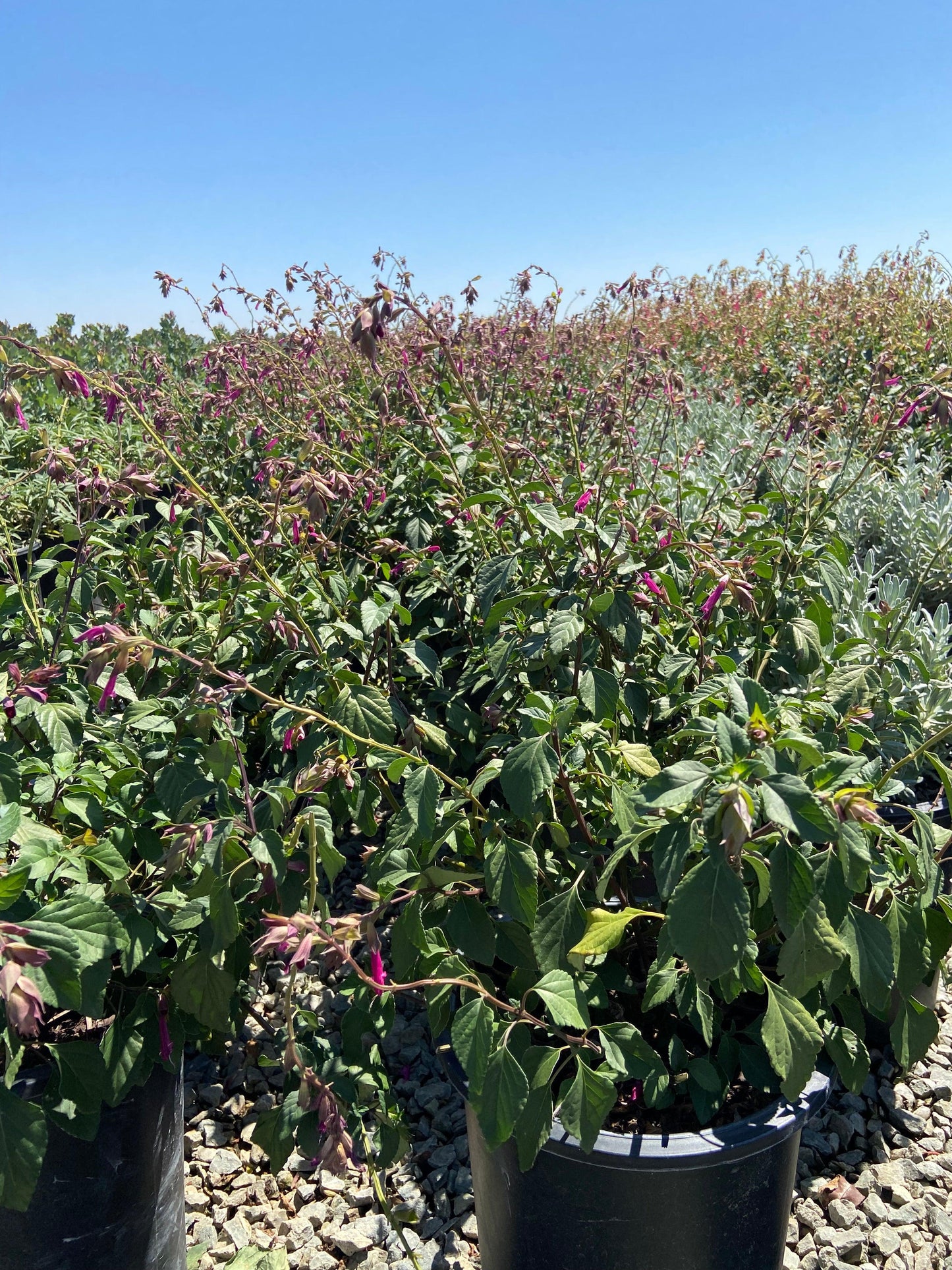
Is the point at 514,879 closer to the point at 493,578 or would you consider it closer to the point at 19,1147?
the point at 493,578

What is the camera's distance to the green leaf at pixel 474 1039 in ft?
4.03

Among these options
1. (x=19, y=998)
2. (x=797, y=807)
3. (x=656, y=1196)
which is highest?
(x=797, y=807)

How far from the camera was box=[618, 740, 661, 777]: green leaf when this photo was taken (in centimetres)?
146

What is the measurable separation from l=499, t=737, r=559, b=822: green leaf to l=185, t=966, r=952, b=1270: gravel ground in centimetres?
120

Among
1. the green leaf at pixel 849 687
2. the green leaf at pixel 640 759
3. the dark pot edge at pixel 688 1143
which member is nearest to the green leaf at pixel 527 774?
the green leaf at pixel 640 759

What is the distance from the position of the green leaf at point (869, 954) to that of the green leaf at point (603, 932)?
27 centimetres

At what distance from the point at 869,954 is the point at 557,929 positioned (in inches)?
17.7

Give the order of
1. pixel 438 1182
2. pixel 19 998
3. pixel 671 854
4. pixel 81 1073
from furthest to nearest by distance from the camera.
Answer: pixel 438 1182 < pixel 81 1073 < pixel 671 854 < pixel 19 998

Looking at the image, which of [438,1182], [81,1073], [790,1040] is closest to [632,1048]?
[790,1040]

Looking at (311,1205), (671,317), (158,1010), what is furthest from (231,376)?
(671,317)

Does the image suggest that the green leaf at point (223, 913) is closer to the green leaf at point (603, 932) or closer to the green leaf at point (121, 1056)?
the green leaf at point (121, 1056)

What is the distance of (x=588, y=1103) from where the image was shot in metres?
1.27

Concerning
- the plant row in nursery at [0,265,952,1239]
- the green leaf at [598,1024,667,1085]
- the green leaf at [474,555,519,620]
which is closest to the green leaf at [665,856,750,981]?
the plant row in nursery at [0,265,952,1239]

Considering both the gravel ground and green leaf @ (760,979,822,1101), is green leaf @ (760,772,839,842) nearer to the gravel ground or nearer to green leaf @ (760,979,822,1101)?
green leaf @ (760,979,822,1101)
